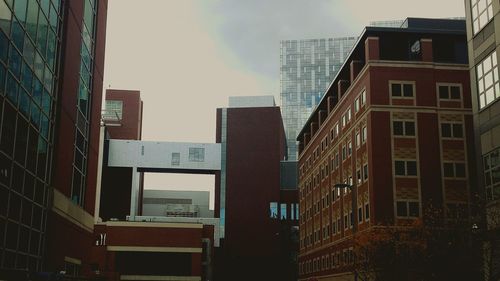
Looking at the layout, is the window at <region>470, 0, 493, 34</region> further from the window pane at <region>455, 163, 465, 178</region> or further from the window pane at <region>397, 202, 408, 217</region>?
the window pane at <region>397, 202, 408, 217</region>

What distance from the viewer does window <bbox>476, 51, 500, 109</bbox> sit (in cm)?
3816

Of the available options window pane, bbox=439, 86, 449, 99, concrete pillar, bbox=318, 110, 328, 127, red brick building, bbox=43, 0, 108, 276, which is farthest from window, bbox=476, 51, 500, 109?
concrete pillar, bbox=318, 110, 328, 127

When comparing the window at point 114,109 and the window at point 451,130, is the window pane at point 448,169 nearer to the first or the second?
the window at point 451,130

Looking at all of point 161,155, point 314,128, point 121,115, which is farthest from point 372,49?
point 121,115

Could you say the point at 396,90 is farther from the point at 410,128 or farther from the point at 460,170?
the point at 460,170

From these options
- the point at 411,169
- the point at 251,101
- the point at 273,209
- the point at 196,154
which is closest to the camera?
the point at 411,169

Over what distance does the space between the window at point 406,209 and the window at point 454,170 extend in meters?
4.39

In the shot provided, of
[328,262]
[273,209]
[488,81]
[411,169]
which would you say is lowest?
[328,262]

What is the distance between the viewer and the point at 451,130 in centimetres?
5919

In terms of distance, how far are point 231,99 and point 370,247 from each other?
327ft

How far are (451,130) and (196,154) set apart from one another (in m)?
62.1

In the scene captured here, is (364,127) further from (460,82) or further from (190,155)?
(190,155)

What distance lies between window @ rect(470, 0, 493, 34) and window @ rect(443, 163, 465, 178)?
765 inches

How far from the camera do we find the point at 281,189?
11400cm
